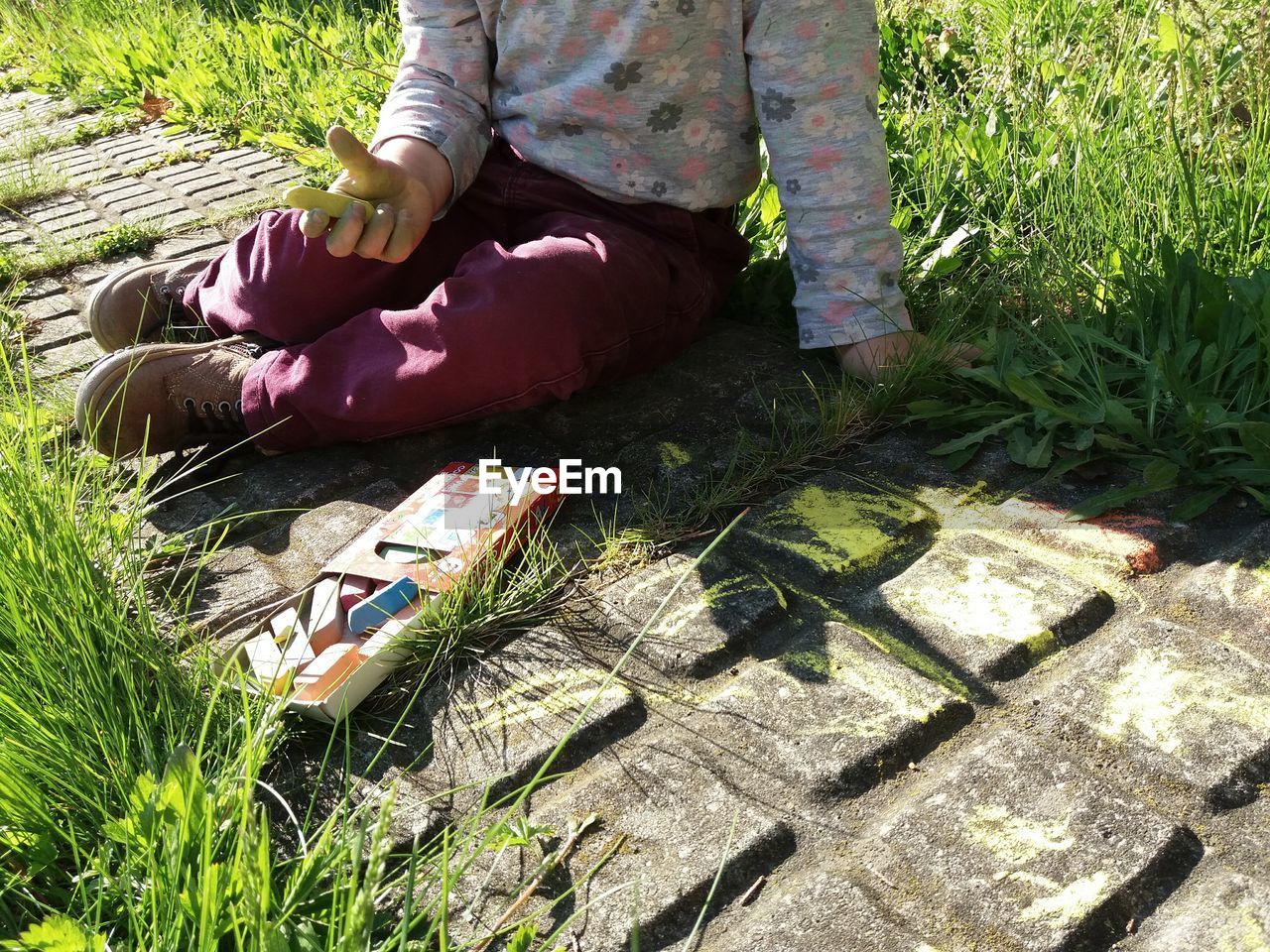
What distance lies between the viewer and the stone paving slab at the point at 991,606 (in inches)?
56.4

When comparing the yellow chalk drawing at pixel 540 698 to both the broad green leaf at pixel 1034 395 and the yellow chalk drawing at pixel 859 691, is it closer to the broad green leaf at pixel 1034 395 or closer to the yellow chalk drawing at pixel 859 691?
the yellow chalk drawing at pixel 859 691

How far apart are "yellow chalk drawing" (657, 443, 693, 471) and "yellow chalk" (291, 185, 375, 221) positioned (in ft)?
1.94

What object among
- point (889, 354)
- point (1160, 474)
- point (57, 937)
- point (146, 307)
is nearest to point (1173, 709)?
point (1160, 474)

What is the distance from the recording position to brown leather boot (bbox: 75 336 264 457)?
1.98 metres

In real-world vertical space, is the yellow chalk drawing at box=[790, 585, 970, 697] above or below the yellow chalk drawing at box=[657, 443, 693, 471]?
below

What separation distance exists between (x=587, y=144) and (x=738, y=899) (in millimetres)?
1449

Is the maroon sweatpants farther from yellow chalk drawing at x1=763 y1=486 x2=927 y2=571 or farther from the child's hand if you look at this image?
yellow chalk drawing at x1=763 y1=486 x2=927 y2=571

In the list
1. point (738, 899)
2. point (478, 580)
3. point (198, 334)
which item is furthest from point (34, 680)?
point (198, 334)

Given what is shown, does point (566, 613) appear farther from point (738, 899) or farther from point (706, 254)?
point (706, 254)

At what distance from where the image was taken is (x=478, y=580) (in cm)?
159

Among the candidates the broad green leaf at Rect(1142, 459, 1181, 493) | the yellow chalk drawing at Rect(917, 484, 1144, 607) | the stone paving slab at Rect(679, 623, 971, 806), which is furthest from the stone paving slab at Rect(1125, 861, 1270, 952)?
the broad green leaf at Rect(1142, 459, 1181, 493)

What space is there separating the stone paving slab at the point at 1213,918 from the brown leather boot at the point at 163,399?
159 centimetres

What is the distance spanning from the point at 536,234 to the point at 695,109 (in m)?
0.36

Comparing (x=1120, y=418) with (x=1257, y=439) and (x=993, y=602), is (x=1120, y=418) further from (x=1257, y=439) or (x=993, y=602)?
(x=993, y=602)
